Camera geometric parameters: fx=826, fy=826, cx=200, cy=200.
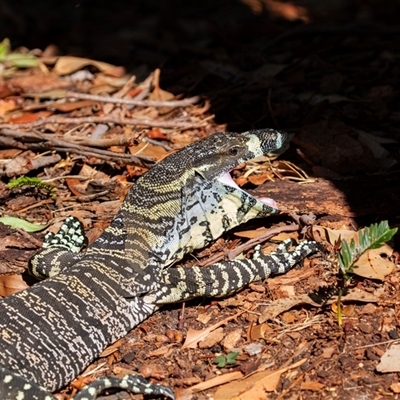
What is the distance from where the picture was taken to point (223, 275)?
6.07 meters

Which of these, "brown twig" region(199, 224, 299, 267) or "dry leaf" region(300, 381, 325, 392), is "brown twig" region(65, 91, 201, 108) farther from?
"dry leaf" region(300, 381, 325, 392)

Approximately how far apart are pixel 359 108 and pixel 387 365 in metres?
3.68

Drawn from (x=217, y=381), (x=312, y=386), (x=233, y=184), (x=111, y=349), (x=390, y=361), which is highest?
(x=233, y=184)

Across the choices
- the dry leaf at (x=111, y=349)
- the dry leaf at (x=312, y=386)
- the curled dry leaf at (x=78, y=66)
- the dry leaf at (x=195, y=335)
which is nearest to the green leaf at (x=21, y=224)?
the dry leaf at (x=111, y=349)

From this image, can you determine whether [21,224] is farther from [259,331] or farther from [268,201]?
[259,331]

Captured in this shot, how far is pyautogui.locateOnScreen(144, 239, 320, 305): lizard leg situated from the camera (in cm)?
598

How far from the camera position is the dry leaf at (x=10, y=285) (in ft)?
20.5

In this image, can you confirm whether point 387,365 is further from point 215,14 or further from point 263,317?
point 215,14

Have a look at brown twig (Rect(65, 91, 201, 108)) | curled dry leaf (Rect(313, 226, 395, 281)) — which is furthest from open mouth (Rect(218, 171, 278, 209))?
brown twig (Rect(65, 91, 201, 108))

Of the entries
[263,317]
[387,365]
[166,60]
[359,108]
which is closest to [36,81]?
[166,60]

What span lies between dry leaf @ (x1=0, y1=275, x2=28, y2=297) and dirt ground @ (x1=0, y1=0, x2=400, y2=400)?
0.04ft

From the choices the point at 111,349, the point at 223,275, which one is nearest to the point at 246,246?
the point at 223,275

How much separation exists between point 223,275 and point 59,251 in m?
1.29

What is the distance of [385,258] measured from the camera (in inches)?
241
